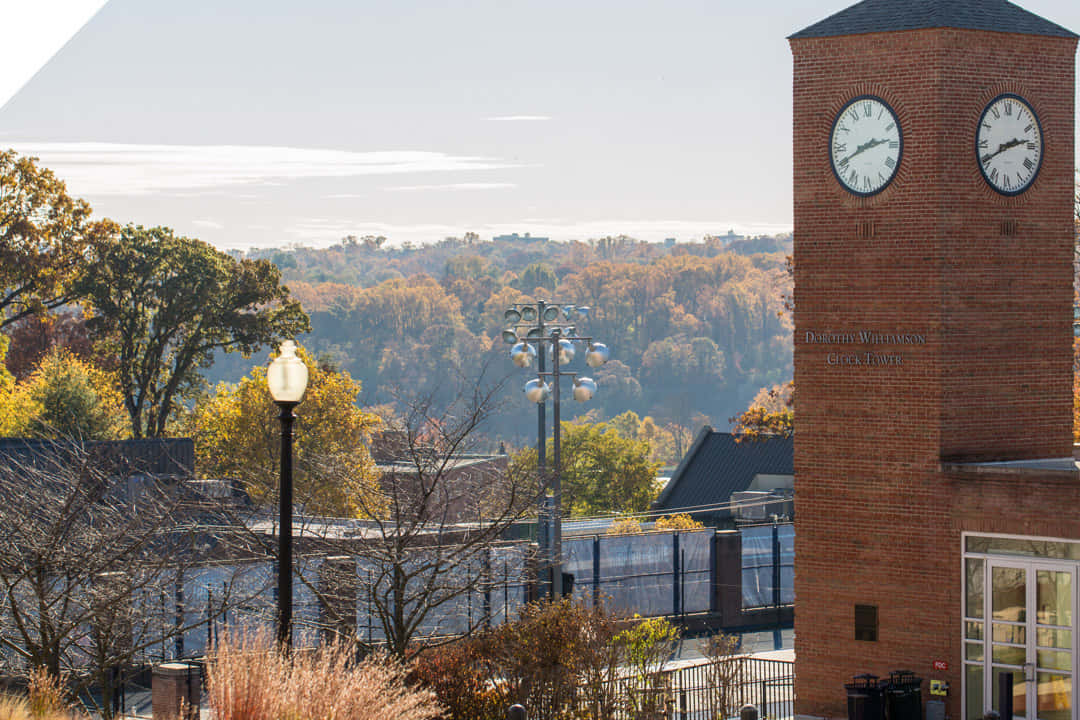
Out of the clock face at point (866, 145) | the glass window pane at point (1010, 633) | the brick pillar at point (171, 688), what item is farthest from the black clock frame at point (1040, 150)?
the brick pillar at point (171, 688)

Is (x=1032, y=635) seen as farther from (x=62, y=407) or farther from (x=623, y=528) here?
(x=62, y=407)

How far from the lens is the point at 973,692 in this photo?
59.9ft

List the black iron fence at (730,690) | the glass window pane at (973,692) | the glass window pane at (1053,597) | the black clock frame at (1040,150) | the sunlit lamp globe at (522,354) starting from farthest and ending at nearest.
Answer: the sunlit lamp globe at (522,354)
the black iron fence at (730,690)
the black clock frame at (1040,150)
the glass window pane at (973,692)
the glass window pane at (1053,597)

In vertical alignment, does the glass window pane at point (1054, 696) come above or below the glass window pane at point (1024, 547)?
below

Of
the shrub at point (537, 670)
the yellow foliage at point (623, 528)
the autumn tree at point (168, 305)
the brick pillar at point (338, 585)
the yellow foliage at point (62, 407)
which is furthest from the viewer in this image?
the autumn tree at point (168, 305)

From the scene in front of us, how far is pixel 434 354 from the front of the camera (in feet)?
616

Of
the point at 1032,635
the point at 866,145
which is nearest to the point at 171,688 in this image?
the point at 1032,635

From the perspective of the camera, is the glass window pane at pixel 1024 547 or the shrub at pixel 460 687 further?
the glass window pane at pixel 1024 547

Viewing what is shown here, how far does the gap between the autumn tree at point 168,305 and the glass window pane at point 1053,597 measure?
5141cm

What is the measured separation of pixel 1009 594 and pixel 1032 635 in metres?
0.60

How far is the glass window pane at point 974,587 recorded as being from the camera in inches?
717

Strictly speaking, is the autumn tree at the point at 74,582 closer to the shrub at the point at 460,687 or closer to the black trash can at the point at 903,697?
the shrub at the point at 460,687

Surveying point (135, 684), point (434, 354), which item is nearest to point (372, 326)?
point (434, 354)

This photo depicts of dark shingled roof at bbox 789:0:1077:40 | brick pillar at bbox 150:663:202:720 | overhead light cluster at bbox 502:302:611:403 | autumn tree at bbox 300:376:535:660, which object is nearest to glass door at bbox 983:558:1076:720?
autumn tree at bbox 300:376:535:660
